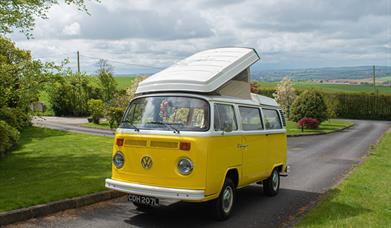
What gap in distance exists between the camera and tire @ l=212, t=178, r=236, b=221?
796cm

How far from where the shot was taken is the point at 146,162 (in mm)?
7754

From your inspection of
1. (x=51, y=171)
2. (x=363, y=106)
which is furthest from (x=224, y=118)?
(x=363, y=106)

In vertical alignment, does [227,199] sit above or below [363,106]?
below

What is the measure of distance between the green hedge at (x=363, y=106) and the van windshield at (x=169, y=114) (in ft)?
173

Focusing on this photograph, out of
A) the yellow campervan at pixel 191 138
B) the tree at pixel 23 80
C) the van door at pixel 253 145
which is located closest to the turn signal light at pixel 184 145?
the yellow campervan at pixel 191 138

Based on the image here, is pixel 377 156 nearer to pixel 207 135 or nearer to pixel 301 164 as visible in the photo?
pixel 301 164

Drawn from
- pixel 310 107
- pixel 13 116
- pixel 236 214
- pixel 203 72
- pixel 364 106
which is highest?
pixel 203 72

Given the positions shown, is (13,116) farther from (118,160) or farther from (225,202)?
(225,202)

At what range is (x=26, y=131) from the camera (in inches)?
1075

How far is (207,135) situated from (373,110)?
58.6 metres

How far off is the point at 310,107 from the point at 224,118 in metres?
31.4

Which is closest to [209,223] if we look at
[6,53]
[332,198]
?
[332,198]

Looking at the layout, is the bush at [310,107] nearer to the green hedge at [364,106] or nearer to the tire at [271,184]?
the green hedge at [364,106]

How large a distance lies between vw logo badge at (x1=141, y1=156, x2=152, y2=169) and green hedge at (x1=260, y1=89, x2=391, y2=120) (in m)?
53.2
